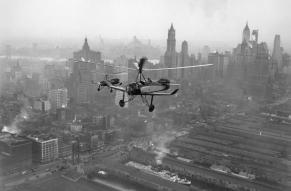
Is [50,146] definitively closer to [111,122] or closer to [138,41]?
[111,122]

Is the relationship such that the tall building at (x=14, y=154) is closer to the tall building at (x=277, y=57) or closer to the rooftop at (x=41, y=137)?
the rooftop at (x=41, y=137)

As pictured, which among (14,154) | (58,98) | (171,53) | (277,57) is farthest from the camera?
(277,57)

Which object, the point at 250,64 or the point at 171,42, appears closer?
the point at 171,42

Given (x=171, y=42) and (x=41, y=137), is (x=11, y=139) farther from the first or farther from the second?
(x=171, y=42)

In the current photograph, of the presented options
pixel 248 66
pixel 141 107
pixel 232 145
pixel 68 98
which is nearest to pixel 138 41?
pixel 141 107

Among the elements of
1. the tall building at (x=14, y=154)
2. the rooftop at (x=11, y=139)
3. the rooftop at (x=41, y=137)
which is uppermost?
the rooftop at (x=11, y=139)

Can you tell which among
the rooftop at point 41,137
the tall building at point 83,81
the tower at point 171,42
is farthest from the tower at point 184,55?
the rooftop at point 41,137

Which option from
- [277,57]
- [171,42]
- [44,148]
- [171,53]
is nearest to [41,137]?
[44,148]
